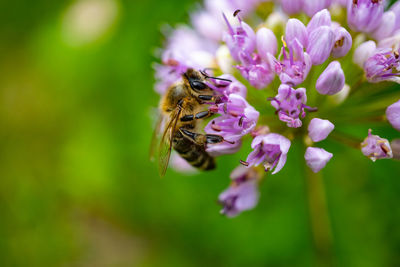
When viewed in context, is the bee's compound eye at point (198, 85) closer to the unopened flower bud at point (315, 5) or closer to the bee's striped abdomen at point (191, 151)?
the bee's striped abdomen at point (191, 151)

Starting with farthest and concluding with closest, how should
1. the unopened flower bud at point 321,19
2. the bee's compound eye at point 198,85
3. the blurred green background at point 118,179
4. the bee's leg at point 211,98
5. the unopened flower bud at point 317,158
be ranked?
the blurred green background at point 118,179 < the bee's compound eye at point 198,85 < the bee's leg at point 211,98 < the unopened flower bud at point 321,19 < the unopened flower bud at point 317,158

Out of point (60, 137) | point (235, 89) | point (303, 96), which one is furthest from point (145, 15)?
point (303, 96)

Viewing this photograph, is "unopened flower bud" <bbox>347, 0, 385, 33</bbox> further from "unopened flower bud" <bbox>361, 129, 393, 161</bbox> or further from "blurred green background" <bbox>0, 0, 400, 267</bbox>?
"blurred green background" <bbox>0, 0, 400, 267</bbox>

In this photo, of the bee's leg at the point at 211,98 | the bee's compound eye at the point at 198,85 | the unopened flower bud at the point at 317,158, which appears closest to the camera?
the unopened flower bud at the point at 317,158

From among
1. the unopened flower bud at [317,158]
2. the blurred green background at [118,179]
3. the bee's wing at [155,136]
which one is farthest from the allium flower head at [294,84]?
the blurred green background at [118,179]

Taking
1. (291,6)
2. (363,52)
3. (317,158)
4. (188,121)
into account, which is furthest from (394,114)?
(188,121)

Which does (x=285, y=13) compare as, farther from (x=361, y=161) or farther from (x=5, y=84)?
(x=5, y=84)
